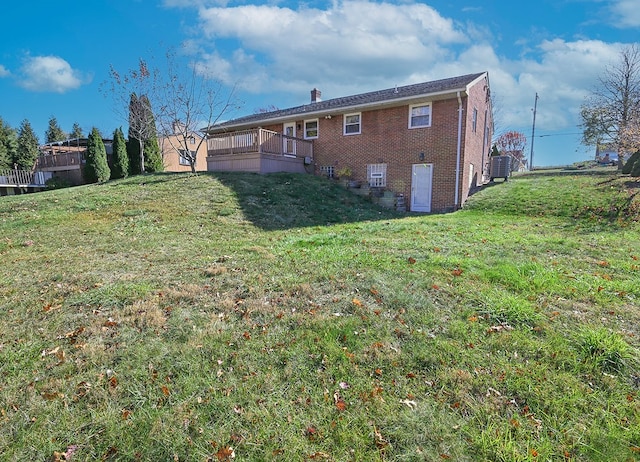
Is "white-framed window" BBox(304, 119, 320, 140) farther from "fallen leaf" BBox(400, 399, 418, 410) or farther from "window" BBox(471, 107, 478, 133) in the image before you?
"fallen leaf" BBox(400, 399, 418, 410)

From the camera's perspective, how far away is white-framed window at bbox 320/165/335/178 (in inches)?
A: 658

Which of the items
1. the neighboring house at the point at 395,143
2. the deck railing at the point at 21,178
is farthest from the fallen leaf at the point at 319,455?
the deck railing at the point at 21,178

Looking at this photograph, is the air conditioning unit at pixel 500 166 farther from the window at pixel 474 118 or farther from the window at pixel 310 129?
the window at pixel 310 129

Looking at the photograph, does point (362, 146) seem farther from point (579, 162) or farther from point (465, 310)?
point (579, 162)

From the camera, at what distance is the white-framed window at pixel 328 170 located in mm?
16714

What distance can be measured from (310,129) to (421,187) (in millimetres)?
6611

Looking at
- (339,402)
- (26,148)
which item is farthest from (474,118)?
(26,148)

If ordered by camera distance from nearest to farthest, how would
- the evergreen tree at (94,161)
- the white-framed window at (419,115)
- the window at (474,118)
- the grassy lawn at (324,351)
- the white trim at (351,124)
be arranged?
1. the grassy lawn at (324,351)
2. the white-framed window at (419,115)
3. the window at (474,118)
4. the white trim at (351,124)
5. the evergreen tree at (94,161)

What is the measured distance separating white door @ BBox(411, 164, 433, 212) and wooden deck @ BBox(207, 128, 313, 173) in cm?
549

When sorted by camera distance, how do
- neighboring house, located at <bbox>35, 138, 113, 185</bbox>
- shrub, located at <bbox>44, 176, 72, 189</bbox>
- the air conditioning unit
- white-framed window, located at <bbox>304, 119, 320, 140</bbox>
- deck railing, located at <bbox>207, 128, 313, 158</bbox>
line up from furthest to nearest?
neighboring house, located at <bbox>35, 138, 113, 185</bbox>, shrub, located at <bbox>44, 176, 72, 189</bbox>, the air conditioning unit, white-framed window, located at <bbox>304, 119, 320, 140</bbox>, deck railing, located at <bbox>207, 128, 313, 158</bbox>

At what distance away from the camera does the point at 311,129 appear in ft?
57.0

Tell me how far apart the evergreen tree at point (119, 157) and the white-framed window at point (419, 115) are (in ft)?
72.9

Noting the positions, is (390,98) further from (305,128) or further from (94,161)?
(94,161)

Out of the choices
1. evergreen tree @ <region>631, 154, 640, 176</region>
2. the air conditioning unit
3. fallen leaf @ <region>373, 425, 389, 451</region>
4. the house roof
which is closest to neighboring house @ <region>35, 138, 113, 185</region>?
the house roof
